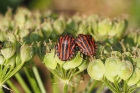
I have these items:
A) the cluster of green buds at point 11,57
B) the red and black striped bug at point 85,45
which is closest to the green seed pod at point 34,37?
the cluster of green buds at point 11,57

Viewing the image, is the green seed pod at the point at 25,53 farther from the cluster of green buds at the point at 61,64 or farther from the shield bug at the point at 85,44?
the shield bug at the point at 85,44

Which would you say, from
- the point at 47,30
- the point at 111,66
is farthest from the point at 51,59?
the point at 47,30

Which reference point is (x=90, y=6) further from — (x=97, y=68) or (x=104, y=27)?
(x=97, y=68)

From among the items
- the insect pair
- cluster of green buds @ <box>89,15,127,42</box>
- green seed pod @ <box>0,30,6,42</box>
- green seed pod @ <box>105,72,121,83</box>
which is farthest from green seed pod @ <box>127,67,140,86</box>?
green seed pod @ <box>0,30,6,42</box>

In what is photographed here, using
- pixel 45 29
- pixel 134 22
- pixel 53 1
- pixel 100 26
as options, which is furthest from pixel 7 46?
pixel 53 1

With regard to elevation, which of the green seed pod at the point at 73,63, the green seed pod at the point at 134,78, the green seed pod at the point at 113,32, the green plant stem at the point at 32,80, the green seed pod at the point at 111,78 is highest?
the green seed pod at the point at 113,32

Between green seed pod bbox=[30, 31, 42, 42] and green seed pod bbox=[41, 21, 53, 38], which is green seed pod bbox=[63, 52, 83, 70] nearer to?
green seed pod bbox=[30, 31, 42, 42]
